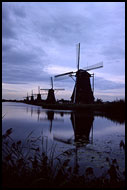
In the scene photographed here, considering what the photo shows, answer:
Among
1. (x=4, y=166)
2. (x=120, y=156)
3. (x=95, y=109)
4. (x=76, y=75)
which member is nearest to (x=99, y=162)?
(x=120, y=156)

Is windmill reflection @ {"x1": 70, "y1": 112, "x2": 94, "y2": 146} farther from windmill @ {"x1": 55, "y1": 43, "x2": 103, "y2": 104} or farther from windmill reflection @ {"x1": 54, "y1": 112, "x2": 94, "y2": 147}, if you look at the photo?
windmill @ {"x1": 55, "y1": 43, "x2": 103, "y2": 104}

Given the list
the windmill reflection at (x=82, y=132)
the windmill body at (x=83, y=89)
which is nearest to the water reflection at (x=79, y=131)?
the windmill reflection at (x=82, y=132)

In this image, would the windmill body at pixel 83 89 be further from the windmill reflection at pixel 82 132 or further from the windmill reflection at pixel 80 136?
the windmill reflection at pixel 80 136

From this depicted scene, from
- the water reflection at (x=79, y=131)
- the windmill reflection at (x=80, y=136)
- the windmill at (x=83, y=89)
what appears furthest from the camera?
the windmill at (x=83, y=89)

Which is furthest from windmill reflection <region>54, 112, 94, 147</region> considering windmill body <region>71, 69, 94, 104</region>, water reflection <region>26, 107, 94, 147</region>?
windmill body <region>71, 69, 94, 104</region>

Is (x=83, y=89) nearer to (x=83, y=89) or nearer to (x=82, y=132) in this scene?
(x=83, y=89)

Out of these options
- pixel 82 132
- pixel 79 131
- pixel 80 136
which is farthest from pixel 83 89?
pixel 80 136

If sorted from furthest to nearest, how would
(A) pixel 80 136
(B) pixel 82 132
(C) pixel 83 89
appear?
(C) pixel 83 89 < (B) pixel 82 132 < (A) pixel 80 136

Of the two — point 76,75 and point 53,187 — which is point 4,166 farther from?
point 76,75

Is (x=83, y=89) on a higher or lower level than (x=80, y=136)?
higher

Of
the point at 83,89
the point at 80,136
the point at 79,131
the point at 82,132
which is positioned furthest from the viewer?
the point at 83,89

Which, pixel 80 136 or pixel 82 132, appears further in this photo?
pixel 82 132

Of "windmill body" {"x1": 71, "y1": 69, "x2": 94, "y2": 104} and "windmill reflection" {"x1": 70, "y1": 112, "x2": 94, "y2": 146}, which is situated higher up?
"windmill body" {"x1": 71, "y1": 69, "x2": 94, "y2": 104}

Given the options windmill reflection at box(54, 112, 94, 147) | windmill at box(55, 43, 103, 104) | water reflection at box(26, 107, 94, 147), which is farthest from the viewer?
windmill at box(55, 43, 103, 104)
